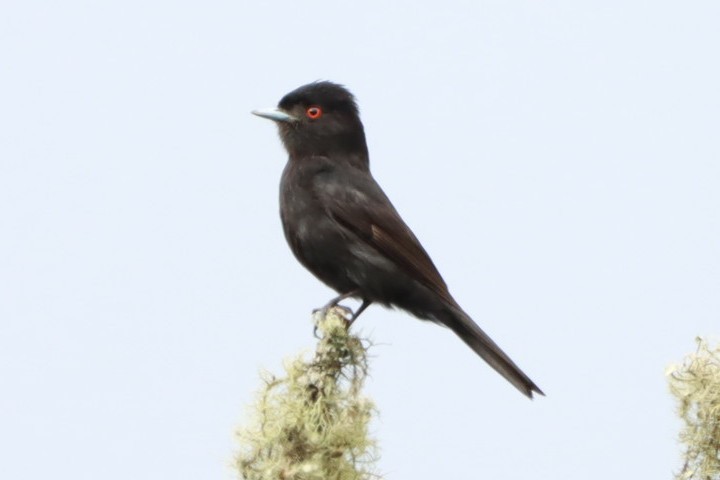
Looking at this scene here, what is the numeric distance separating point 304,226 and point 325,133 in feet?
3.17

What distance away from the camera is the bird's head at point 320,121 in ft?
28.6

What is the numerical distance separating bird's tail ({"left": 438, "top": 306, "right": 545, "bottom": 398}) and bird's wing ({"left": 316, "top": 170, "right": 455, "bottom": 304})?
11cm

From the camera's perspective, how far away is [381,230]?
814cm

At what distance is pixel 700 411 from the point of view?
4363 mm

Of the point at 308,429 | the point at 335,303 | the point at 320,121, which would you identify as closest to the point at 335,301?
the point at 335,303

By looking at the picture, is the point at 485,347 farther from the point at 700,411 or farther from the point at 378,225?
the point at 700,411

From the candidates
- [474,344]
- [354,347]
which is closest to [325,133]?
[474,344]

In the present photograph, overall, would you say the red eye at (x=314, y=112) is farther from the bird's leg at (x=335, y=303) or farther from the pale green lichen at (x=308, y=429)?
the pale green lichen at (x=308, y=429)

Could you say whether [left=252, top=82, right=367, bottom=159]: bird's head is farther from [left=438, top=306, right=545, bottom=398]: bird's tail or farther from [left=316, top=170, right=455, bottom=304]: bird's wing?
[left=438, top=306, right=545, bottom=398]: bird's tail

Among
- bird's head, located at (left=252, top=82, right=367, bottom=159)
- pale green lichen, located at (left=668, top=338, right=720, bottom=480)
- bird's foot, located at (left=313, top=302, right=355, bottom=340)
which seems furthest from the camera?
bird's head, located at (left=252, top=82, right=367, bottom=159)

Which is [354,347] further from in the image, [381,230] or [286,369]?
[381,230]

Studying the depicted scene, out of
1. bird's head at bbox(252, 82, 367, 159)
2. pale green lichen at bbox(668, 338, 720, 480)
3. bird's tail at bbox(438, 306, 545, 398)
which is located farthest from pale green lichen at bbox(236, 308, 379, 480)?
bird's head at bbox(252, 82, 367, 159)

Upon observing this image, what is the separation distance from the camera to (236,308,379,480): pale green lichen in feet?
15.0

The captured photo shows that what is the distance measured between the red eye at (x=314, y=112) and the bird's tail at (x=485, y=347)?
5.59 feet
